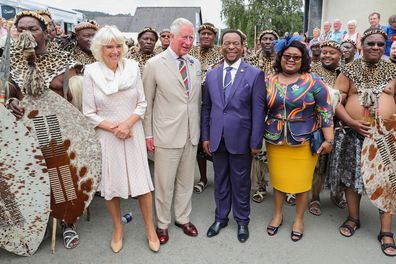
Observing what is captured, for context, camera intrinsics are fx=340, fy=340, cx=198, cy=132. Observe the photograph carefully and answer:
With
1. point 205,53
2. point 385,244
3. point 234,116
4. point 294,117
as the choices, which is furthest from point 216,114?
point 205,53

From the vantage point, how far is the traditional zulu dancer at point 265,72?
4.14 m

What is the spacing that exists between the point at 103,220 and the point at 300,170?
6.96ft

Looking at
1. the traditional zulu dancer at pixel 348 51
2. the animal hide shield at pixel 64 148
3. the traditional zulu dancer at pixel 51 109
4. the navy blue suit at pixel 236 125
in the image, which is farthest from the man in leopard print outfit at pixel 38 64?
the traditional zulu dancer at pixel 348 51

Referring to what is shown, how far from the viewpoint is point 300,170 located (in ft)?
10.3

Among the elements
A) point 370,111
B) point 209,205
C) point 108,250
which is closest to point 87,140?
point 108,250

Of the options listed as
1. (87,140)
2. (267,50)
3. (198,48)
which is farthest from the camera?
(198,48)

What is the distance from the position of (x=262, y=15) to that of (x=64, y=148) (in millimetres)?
32366

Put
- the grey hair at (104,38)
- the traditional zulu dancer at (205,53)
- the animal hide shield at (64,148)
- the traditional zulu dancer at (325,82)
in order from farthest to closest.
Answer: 1. the traditional zulu dancer at (205,53)
2. the traditional zulu dancer at (325,82)
3. the animal hide shield at (64,148)
4. the grey hair at (104,38)

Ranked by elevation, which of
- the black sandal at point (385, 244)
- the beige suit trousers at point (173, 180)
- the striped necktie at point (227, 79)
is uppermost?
the striped necktie at point (227, 79)

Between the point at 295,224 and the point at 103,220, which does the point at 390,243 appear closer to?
the point at 295,224

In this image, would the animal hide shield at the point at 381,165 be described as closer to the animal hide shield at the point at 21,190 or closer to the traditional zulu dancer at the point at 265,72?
the traditional zulu dancer at the point at 265,72

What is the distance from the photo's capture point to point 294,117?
2.99 meters

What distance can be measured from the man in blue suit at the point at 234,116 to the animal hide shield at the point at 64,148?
3.43 ft

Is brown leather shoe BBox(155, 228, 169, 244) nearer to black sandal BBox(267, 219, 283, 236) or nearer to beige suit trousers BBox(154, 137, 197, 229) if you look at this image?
beige suit trousers BBox(154, 137, 197, 229)
